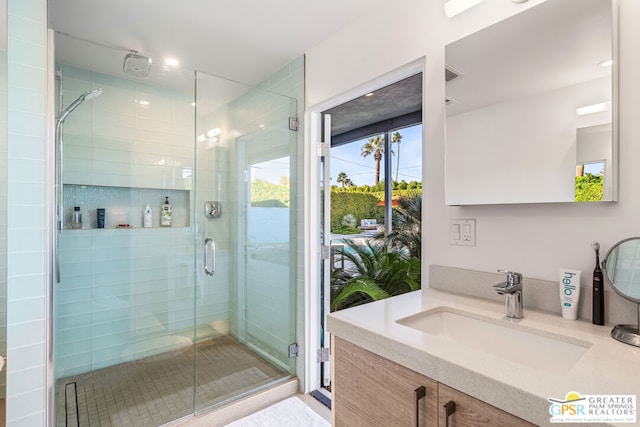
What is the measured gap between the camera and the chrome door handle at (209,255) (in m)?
2.40

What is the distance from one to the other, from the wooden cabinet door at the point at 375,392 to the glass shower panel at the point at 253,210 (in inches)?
52.5

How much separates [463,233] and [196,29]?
6.47ft

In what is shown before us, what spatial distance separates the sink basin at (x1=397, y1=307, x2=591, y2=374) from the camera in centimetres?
92

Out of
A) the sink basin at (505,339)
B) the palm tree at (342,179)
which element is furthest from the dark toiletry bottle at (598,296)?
the palm tree at (342,179)

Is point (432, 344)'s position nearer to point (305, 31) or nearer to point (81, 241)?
point (305, 31)

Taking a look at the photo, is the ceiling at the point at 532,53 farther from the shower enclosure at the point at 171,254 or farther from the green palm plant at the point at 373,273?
the green palm plant at the point at 373,273

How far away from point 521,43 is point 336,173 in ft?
10.6

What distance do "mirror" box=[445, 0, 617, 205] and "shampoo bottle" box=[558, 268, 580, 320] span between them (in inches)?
10.1

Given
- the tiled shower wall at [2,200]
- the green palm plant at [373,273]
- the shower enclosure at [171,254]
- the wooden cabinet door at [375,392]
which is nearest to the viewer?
the wooden cabinet door at [375,392]

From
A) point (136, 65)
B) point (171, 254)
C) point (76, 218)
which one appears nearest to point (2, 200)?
point (76, 218)

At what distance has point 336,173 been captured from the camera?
4387 mm

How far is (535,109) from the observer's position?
46.8 inches

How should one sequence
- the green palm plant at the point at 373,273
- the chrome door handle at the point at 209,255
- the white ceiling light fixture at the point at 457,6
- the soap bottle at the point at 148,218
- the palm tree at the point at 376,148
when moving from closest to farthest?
the white ceiling light fixture at the point at 457,6 → the chrome door handle at the point at 209,255 → the soap bottle at the point at 148,218 → the green palm plant at the point at 373,273 → the palm tree at the point at 376,148

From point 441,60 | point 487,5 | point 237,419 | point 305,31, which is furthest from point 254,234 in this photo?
point 487,5
